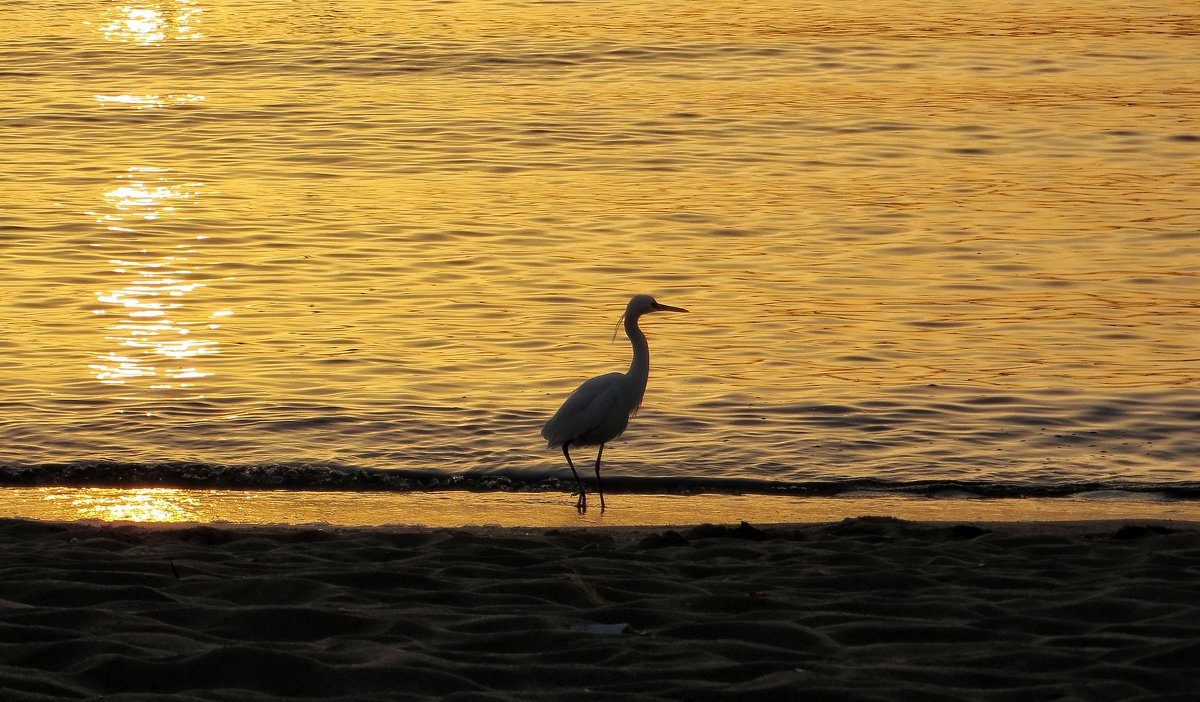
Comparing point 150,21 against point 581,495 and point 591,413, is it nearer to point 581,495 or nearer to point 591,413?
point 591,413

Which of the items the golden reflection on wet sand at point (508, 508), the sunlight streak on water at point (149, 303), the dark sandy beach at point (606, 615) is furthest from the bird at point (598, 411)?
the sunlight streak on water at point (149, 303)

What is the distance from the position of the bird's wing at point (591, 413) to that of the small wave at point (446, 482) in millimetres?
397

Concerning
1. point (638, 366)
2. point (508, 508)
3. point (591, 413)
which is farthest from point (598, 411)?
point (508, 508)

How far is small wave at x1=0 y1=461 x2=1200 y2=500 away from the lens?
849 centimetres

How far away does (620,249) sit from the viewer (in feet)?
47.6

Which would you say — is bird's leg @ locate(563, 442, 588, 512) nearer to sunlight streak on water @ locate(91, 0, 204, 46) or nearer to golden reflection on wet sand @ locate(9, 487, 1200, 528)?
golden reflection on wet sand @ locate(9, 487, 1200, 528)

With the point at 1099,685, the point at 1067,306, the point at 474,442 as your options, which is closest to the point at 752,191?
the point at 1067,306

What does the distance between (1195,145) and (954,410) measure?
33.5 ft

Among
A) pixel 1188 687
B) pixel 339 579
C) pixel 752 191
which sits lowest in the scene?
pixel 752 191

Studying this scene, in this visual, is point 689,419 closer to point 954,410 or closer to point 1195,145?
point 954,410

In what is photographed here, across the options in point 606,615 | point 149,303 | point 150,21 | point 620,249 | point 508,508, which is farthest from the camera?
point 150,21

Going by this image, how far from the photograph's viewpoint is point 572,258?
46.6ft

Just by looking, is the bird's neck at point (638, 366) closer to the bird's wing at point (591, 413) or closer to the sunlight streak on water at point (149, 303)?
the bird's wing at point (591, 413)

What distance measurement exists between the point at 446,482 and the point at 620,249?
6.01 m
